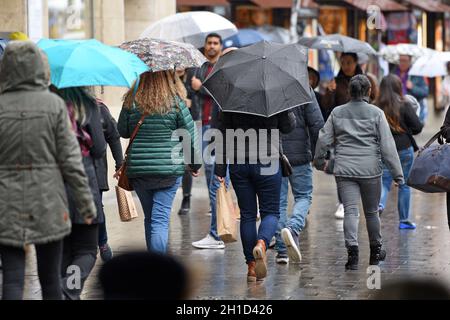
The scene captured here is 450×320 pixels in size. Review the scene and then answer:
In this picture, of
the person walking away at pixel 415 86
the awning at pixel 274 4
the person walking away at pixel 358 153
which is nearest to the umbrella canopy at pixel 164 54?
the person walking away at pixel 358 153

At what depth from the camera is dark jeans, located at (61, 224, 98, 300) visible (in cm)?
704

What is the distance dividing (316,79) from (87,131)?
169 inches

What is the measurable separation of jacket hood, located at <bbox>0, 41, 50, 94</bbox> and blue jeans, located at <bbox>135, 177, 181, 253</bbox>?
2500 mm

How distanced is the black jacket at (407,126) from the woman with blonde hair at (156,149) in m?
4.03

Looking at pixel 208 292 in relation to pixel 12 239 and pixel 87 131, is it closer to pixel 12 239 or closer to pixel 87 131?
pixel 87 131

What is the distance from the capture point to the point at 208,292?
8.58m

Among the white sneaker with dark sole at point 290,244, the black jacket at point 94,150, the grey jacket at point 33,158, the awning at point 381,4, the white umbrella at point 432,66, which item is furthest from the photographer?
the awning at point 381,4

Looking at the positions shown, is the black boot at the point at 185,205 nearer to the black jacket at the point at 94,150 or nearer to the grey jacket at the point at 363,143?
the grey jacket at the point at 363,143

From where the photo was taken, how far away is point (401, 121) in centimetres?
1243

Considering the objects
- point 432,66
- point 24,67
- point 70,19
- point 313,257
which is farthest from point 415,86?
point 24,67

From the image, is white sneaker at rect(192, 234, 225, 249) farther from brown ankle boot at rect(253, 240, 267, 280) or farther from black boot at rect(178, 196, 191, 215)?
black boot at rect(178, 196, 191, 215)

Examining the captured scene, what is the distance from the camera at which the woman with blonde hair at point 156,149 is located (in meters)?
8.73

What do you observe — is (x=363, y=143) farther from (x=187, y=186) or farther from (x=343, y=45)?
(x=187, y=186)
